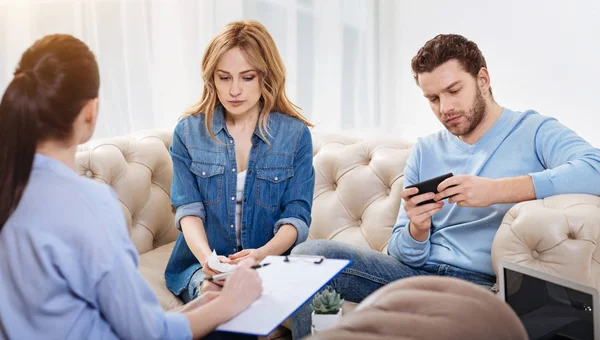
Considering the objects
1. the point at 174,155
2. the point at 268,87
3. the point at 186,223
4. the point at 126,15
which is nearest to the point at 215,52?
the point at 268,87

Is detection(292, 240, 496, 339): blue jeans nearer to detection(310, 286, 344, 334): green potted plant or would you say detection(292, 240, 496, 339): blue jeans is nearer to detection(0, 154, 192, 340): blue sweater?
detection(310, 286, 344, 334): green potted plant

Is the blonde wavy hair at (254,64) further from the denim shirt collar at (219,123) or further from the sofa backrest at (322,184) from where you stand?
the sofa backrest at (322,184)

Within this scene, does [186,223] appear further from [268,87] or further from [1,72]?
[1,72]

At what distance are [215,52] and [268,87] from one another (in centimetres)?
20

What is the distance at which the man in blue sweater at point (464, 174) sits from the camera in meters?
1.76

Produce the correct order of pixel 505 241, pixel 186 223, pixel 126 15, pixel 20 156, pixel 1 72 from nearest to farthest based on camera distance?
pixel 20 156, pixel 505 241, pixel 186 223, pixel 1 72, pixel 126 15

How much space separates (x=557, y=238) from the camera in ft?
5.13

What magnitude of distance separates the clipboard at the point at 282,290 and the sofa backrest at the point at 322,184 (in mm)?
834

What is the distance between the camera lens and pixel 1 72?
97.0 inches

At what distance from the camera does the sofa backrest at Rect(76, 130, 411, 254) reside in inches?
89.7

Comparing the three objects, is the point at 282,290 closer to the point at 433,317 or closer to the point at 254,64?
the point at 433,317

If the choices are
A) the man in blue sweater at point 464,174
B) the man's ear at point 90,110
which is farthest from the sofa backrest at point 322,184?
the man's ear at point 90,110

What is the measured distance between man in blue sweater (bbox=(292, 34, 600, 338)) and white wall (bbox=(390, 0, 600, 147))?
3.94 feet

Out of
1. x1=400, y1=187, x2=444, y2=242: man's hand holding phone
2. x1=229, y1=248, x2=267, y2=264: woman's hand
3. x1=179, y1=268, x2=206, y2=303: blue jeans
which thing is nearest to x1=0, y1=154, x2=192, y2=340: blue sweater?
x1=229, y1=248, x2=267, y2=264: woman's hand
